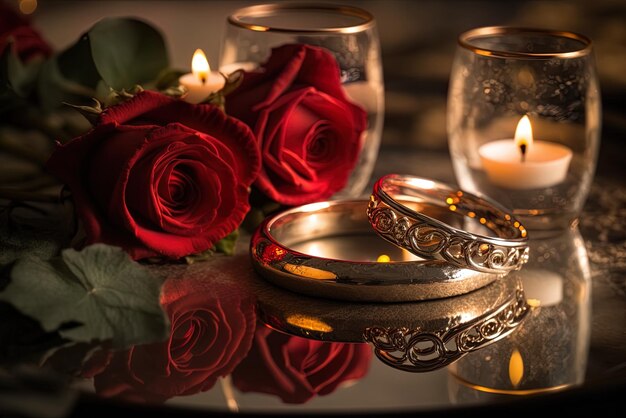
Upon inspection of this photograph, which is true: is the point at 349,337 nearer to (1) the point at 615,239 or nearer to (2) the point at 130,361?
(2) the point at 130,361

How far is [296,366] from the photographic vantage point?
43 cm

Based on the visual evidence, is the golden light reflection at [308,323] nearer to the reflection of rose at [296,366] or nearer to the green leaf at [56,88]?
the reflection of rose at [296,366]

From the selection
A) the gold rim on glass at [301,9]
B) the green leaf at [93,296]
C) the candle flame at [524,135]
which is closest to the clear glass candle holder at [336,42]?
→ the gold rim on glass at [301,9]

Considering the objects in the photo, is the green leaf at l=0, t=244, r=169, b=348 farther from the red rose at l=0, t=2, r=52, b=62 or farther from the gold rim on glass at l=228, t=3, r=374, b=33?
the red rose at l=0, t=2, r=52, b=62

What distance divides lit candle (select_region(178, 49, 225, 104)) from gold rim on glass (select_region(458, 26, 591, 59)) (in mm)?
162

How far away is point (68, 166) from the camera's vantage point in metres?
0.49

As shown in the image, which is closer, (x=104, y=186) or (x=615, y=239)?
(x=104, y=186)

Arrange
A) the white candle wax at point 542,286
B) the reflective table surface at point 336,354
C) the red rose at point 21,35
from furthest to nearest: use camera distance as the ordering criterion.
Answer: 1. the red rose at point 21,35
2. the white candle wax at point 542,286
3. the reflective table surface at point 336,354

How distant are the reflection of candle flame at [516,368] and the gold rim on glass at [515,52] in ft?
0.64

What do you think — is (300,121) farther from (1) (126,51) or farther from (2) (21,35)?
(2) (21,35)

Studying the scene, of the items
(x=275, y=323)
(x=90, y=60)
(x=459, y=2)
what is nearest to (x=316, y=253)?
(x=275, y=323)

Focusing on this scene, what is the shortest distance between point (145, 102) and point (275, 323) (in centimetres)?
13

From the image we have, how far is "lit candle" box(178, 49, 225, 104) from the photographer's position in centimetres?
61

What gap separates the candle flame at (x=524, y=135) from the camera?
58 centimetres
